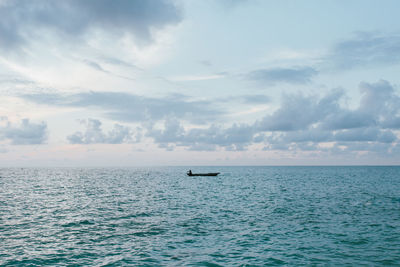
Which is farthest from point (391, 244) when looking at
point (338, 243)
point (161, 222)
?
point (161, 222)

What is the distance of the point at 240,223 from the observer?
3481 centimetres

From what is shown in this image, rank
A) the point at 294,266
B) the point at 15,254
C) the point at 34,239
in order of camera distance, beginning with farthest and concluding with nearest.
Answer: the point at 34,239 → the point at 15,254 → the point at 294,266

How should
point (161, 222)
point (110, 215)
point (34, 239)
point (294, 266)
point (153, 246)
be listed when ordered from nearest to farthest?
point (294, 266) < point (153, 246) < point (34, 239) < point (161, 222) < point (110, 215)

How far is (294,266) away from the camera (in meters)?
20.4

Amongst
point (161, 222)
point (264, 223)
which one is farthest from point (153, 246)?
point (264, 223)

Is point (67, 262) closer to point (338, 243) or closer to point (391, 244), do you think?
point (338, 243)

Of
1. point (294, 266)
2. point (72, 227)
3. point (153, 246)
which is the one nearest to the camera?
point (294, 266)

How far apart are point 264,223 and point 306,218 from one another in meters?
6.61

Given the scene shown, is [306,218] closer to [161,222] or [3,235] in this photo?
[161,222]

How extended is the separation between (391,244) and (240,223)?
598 inches

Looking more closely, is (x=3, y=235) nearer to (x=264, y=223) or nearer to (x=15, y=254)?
(x=15, y=254)

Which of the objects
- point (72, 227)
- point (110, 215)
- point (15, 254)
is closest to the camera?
point (15, 254)

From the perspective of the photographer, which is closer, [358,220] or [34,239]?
[34,239]

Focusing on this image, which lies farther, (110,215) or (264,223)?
(110,215)
